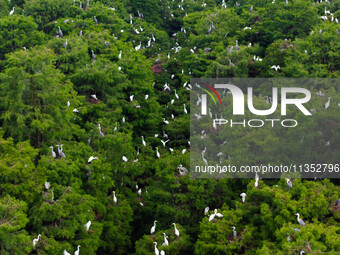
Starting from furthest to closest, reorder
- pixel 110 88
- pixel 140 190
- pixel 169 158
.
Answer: pixel 110 88 < pixel 140 190 < pixel 169 158

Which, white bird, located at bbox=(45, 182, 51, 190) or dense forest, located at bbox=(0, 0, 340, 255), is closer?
dense forest, located at bbox=(0, 0, 340, 255)

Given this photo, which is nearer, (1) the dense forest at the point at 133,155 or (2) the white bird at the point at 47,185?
(1) the dense forest at the point at 133,155


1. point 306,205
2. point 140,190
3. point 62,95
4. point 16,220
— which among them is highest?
point 62,95

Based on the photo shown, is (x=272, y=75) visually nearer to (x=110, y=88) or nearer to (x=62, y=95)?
(x=110, y=88)

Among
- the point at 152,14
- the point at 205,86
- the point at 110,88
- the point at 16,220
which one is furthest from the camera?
the point at 152,14

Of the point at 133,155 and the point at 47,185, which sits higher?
the point at 47,185

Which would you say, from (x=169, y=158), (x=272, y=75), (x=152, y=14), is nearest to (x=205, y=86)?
(x=272, y=75)

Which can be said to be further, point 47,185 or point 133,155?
point 133,155

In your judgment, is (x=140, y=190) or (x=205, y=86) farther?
(x=205, y=86)
